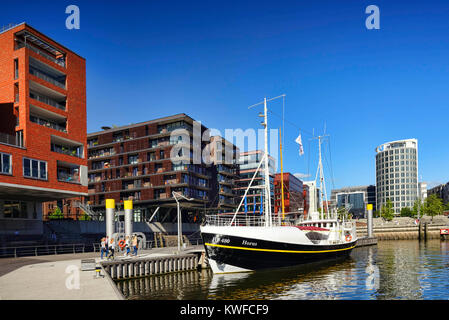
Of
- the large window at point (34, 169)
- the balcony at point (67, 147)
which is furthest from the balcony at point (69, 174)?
the large window at point (34, 169)

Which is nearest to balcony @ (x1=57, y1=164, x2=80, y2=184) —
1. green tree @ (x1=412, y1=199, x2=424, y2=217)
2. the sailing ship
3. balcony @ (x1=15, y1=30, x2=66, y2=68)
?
balcony @ (x1=15, y1=30, x2=66, y2=68)

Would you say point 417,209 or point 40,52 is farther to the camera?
point 417,209

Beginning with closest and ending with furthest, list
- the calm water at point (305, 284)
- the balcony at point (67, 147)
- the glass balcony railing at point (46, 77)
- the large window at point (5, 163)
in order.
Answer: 1. the calm water at point (305, 284)
2. the large window at point (5, 163)
3. the glass balcony railing at point (46, 77)
4. the balcony at point (67, 147)

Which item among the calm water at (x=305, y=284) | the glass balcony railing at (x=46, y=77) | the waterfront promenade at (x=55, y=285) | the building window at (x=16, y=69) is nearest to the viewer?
the waterfront promenade at (x=55, y=285)

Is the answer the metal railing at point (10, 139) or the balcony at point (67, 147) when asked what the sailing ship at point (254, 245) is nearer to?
the metal railing at point (10, 139)

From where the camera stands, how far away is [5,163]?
36.6 meters

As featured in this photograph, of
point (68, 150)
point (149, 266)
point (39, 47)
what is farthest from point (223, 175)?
point (149, 266)

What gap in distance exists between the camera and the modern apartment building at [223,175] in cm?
8506

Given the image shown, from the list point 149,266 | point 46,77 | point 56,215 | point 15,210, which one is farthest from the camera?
point 56,215

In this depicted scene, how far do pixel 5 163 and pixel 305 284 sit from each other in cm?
3084

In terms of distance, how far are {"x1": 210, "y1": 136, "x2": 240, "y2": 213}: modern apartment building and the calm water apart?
165 feet

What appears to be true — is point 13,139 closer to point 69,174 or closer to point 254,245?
point 69,174

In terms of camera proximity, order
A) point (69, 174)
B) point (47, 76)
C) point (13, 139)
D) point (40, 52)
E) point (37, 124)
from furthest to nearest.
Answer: point (69, 174), point (47, 76), point (40, 52), point (37, 124), point (13, 139)

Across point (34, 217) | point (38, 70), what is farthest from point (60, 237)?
point (38, 70)
